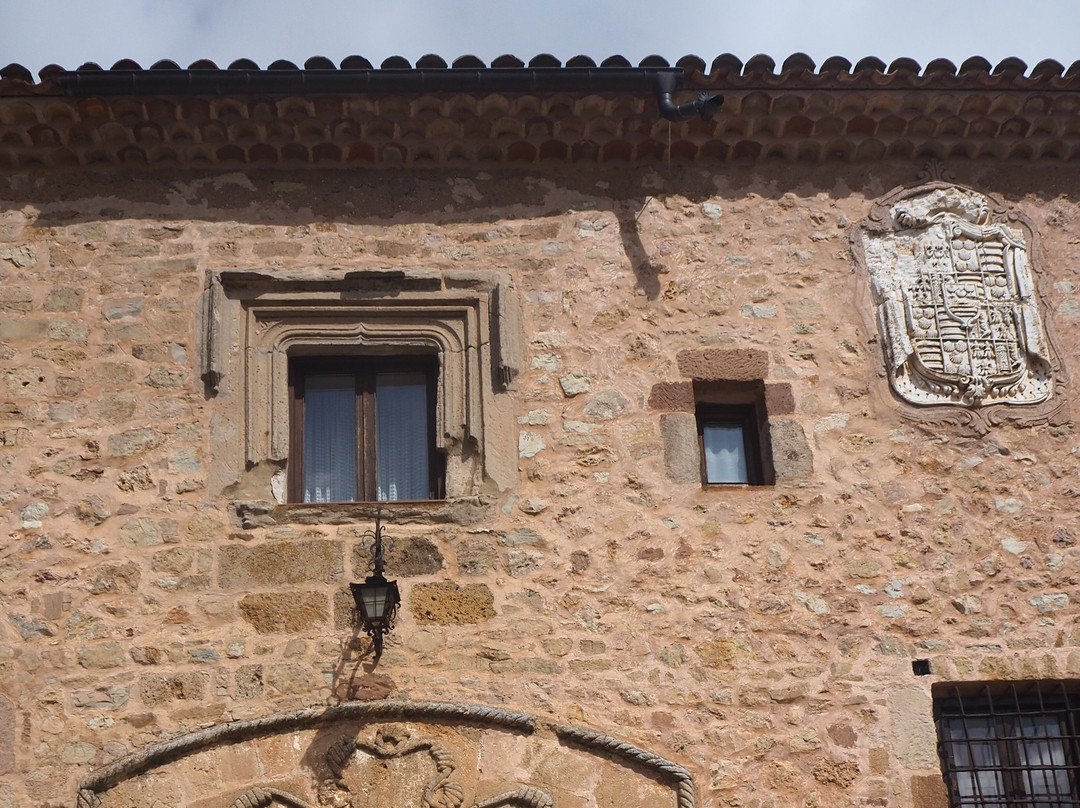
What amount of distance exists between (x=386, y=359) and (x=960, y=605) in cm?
296

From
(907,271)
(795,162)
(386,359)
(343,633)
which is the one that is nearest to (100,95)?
(386,359)

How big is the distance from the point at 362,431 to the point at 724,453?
177 centimetres

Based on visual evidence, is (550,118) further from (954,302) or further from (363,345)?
(954,302)

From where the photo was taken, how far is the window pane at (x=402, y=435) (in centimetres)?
662

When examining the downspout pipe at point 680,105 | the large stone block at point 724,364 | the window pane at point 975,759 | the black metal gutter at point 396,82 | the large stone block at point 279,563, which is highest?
the black metal gutter at point 396,82

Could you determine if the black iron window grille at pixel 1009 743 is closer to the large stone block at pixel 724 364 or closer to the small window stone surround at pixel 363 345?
the large stone block at pixel 724 364

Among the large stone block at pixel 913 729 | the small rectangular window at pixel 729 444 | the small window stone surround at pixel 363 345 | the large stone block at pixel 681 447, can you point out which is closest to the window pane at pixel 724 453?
the small rectangular window at pixel 729 444

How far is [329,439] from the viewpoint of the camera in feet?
22.0

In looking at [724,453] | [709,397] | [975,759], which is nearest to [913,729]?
[975,759]

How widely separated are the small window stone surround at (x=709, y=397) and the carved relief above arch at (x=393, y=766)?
4.53 feet

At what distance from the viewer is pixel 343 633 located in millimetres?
6066

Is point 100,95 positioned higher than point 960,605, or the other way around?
point 100,95

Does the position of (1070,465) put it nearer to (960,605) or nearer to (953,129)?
(960,605)

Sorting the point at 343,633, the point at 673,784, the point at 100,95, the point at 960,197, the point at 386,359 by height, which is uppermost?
the point at 100,95
